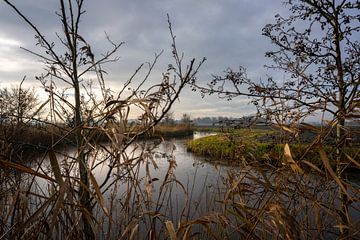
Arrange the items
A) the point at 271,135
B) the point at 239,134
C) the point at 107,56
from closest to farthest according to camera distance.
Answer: the point at 107,56, the point at 271,135, the point at 239,134

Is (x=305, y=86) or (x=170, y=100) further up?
(x=305, y=86)

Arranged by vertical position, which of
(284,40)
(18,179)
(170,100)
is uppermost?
(284,40)

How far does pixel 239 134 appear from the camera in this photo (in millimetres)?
3045

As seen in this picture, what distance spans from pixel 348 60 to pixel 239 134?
132 centimetres

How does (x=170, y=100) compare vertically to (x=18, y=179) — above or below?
above

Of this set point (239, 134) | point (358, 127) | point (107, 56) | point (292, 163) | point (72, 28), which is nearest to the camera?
point (292, 163)

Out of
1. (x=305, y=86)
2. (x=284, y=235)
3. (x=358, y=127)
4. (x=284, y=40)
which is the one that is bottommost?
(x=284, y=235)

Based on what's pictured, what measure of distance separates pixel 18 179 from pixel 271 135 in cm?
221

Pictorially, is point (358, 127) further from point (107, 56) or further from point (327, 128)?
point (107, 56)

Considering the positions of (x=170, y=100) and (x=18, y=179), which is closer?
(x=170, y=100)

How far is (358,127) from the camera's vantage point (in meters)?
1.19

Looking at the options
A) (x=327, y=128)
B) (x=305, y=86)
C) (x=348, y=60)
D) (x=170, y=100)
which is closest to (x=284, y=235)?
(x=327, y=128)

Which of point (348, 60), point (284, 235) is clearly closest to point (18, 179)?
point (284, 235)

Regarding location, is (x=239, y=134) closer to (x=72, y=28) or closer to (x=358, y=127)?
(x=358, y=127)
